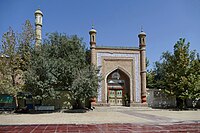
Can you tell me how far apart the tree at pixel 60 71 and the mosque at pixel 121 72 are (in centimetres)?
323

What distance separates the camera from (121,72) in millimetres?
21891

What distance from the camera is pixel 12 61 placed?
16.4 metres

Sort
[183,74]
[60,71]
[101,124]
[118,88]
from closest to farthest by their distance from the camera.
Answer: [101,124] < [60,71] < [183,74] < [118,88]

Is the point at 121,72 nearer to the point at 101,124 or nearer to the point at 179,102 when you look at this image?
the point at 179,102

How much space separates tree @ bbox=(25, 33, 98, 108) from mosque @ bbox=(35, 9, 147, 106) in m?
3.23

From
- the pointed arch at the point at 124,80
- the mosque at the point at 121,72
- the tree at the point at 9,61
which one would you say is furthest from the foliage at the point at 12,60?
the pointed arch at the point at 124,80

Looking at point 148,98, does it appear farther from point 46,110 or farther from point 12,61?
point 12,61

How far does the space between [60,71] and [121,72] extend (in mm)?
7819

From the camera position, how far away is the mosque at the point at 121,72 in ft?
68.2

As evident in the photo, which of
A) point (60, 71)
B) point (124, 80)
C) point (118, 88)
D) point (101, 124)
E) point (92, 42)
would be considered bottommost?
point (101, 124)

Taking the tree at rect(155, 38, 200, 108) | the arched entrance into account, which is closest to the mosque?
the arched entrance

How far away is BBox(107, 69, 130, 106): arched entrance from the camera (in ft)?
70.9

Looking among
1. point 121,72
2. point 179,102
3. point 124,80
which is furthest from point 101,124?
point 179,102

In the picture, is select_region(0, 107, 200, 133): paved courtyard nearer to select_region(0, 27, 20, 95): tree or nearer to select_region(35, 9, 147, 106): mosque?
select_region(0, 27, 20, 95): tree
